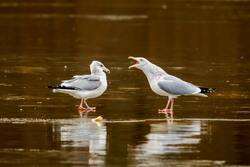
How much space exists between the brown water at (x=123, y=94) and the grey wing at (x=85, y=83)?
1.45 ft

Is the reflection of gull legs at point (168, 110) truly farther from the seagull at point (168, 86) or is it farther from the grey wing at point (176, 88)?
the grey wing at point (176, 88)

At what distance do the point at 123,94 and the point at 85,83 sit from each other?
7.69 feet

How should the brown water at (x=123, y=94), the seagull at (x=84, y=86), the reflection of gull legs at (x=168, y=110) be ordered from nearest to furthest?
the brown water at (x=123, y=94)
the reflection of gull legs at (x=168, y=110)
the seagull at (x=84, y=86)

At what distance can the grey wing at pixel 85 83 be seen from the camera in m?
17.1

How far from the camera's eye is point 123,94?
1947 cm

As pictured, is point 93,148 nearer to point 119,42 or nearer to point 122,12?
point 119,42

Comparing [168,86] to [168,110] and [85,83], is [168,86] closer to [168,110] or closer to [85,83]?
[168,110]

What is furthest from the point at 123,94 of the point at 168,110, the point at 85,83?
the point at 168,110

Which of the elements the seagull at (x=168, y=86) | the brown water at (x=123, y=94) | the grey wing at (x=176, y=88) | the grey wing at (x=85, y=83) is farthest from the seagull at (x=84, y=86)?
the grey wing at (x=176, y=88)

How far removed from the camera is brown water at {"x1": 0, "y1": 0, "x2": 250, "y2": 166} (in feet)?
42.3

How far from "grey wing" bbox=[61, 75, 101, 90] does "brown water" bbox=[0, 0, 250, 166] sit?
1.45ft

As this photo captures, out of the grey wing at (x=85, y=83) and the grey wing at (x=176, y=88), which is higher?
the grey wing at (x=85, y=83)

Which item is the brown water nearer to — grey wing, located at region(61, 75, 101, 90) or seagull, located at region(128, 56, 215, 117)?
seagull, located at region(128, 56, 215, 117)

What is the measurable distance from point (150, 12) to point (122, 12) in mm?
1309
